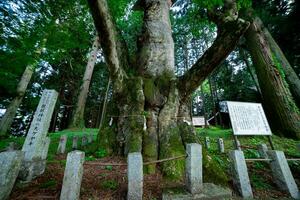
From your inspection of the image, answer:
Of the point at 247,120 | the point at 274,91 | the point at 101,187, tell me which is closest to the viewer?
the point at 101,187

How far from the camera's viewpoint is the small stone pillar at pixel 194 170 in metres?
2.05

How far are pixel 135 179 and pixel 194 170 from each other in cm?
74

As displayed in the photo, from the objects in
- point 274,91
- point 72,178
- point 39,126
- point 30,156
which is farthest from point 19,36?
point 274,91

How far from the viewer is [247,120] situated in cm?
388

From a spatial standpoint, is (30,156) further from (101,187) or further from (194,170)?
(194,170)

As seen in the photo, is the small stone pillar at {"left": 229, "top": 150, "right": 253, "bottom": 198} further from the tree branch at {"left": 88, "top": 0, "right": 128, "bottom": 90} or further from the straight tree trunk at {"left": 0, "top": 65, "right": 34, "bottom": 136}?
the straight tree trunk at {"left": 0, "top": 65, "right": 34, "bottom": 136}

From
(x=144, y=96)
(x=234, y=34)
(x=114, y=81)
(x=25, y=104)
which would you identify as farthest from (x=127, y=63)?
(x=25, y=104)

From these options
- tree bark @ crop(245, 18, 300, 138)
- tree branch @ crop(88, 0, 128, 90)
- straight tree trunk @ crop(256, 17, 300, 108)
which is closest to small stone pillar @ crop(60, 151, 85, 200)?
tree branch @ crop(88, 0, 128, 90)

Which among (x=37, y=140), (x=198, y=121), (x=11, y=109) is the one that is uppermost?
(x=198, y=121)

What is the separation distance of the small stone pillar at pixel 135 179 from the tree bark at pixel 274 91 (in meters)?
6.41

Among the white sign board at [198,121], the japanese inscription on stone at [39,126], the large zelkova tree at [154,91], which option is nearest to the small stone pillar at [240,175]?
the large zelkova tree at [154,91]

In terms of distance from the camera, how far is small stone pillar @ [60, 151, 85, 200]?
1.78m

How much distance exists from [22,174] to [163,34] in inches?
159

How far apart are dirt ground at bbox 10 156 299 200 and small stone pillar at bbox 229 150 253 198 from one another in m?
0.13
